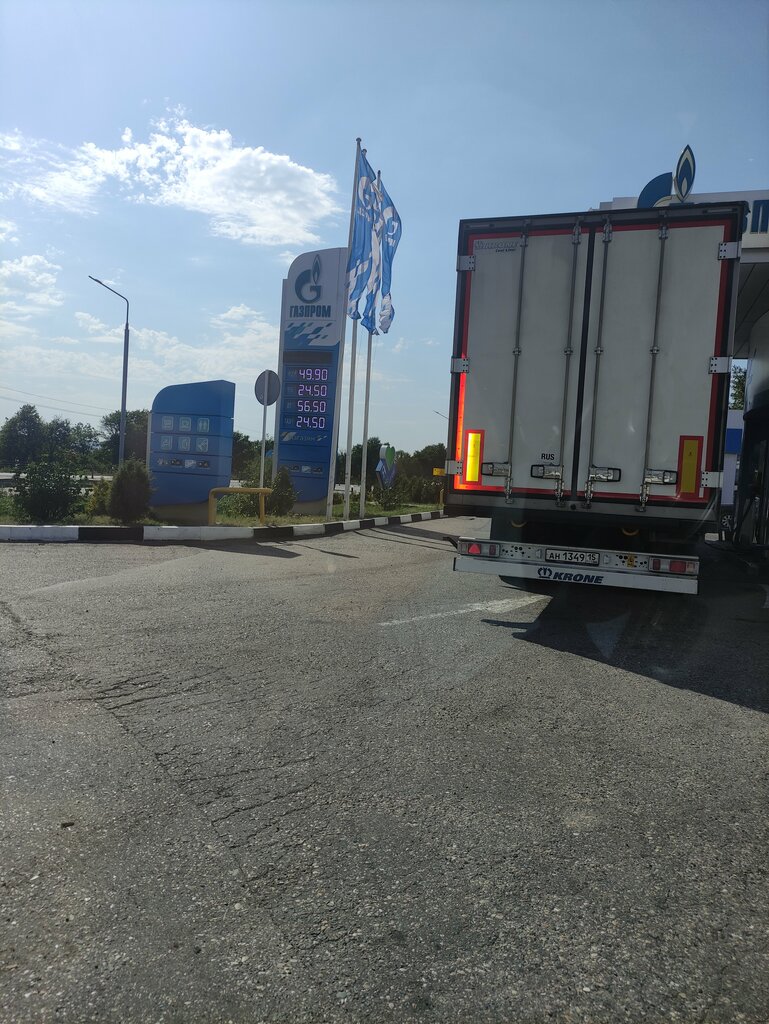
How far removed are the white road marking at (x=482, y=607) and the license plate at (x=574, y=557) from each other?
2.50 ft

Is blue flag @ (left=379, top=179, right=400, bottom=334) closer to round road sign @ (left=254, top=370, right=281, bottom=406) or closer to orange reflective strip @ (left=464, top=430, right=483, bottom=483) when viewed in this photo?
round road sign @ (left=254, top=370, right=281, bottom=406)

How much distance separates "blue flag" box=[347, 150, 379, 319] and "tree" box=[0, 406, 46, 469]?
71.5 meters

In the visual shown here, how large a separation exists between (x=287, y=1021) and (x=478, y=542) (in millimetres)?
5845

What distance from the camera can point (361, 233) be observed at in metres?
17.7

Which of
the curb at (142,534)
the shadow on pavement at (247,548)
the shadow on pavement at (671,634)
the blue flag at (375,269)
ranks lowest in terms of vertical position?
the shadow on pavement at (671,634)

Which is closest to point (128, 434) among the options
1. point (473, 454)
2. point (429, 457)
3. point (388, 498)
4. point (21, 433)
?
point (21, 433)

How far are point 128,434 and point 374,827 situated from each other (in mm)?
89617

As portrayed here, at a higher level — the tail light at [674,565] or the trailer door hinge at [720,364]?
the trailer door hinge at [720,364]

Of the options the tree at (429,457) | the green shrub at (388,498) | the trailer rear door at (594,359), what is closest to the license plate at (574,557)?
the trailer rear door at (594,359)

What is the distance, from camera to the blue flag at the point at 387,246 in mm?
19141

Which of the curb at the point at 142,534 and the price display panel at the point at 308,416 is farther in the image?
the price display panel at the point at 308,416

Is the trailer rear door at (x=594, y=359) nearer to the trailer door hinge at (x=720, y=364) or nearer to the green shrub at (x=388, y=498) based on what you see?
the trailer door hinge at (x=720, y=364)

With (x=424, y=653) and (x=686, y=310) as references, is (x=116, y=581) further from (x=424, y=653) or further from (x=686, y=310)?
(x=686, y=310)

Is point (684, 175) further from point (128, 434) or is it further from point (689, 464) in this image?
point (128, 434)
